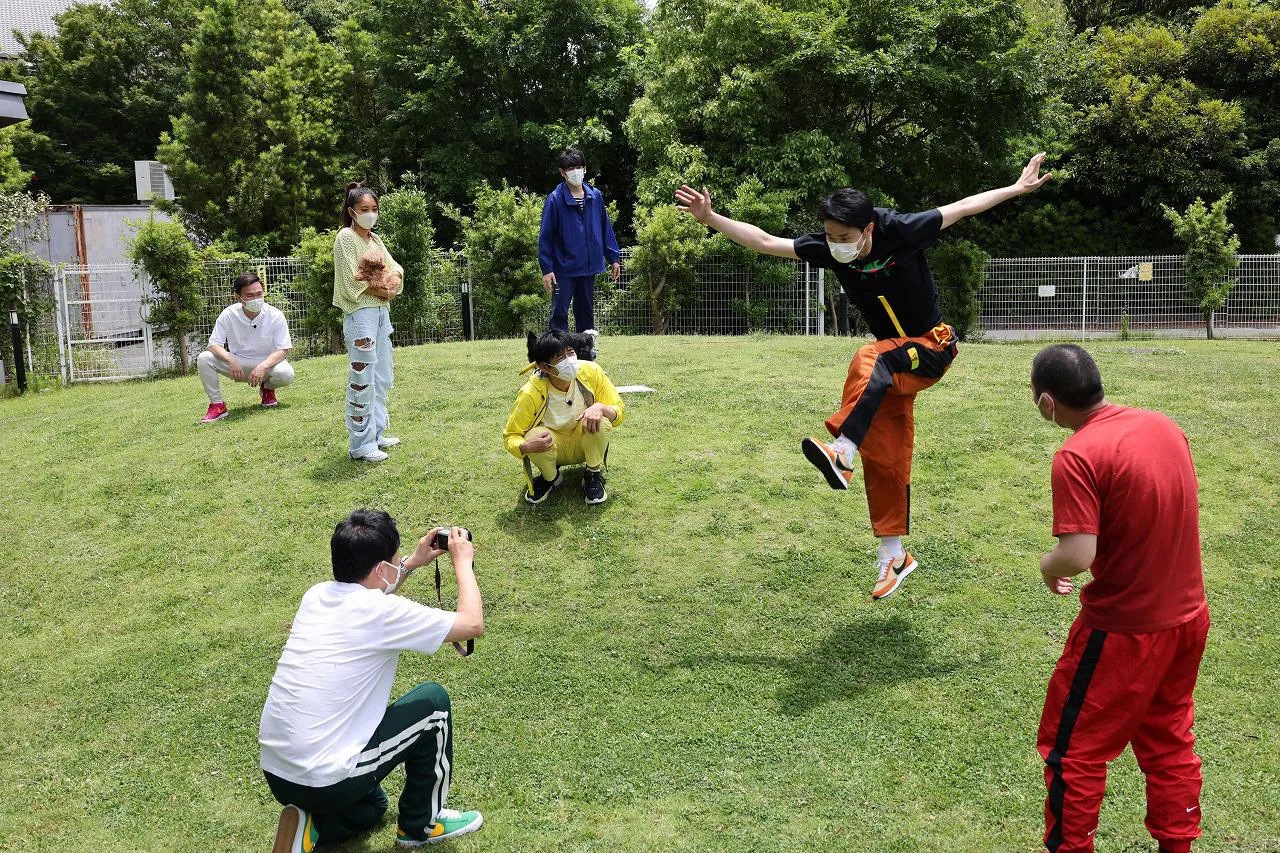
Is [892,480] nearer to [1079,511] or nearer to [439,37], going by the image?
[1079,511]

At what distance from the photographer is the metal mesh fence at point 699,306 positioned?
16.4 meters

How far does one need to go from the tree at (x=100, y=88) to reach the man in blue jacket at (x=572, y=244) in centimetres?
3009

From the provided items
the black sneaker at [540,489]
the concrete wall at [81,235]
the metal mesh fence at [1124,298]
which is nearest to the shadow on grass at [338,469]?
the black sneaker at [540,489]

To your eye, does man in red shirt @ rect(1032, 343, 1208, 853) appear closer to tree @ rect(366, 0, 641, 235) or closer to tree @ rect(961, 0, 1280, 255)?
tree @ rect(961, 0, 1280, 255)

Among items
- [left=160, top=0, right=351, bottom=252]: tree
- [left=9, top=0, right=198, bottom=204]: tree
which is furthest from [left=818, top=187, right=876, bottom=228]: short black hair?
[left=9, top=0, right=198, bottom=204]: tree

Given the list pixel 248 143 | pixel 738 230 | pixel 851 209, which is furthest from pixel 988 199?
pixel 248 143

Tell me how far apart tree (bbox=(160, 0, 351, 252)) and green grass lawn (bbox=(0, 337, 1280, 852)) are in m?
16.3

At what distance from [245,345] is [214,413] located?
73 cm

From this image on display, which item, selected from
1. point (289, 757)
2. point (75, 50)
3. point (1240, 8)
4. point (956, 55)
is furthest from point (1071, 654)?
point (75, 50)

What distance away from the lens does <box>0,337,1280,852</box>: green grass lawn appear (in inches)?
171

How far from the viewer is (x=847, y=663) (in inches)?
213

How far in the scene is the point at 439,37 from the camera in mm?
27094

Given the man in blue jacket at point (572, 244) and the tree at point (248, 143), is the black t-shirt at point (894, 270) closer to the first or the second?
the man in blue jacket at point (572, 244)

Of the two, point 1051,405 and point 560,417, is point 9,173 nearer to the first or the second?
point 560,417
